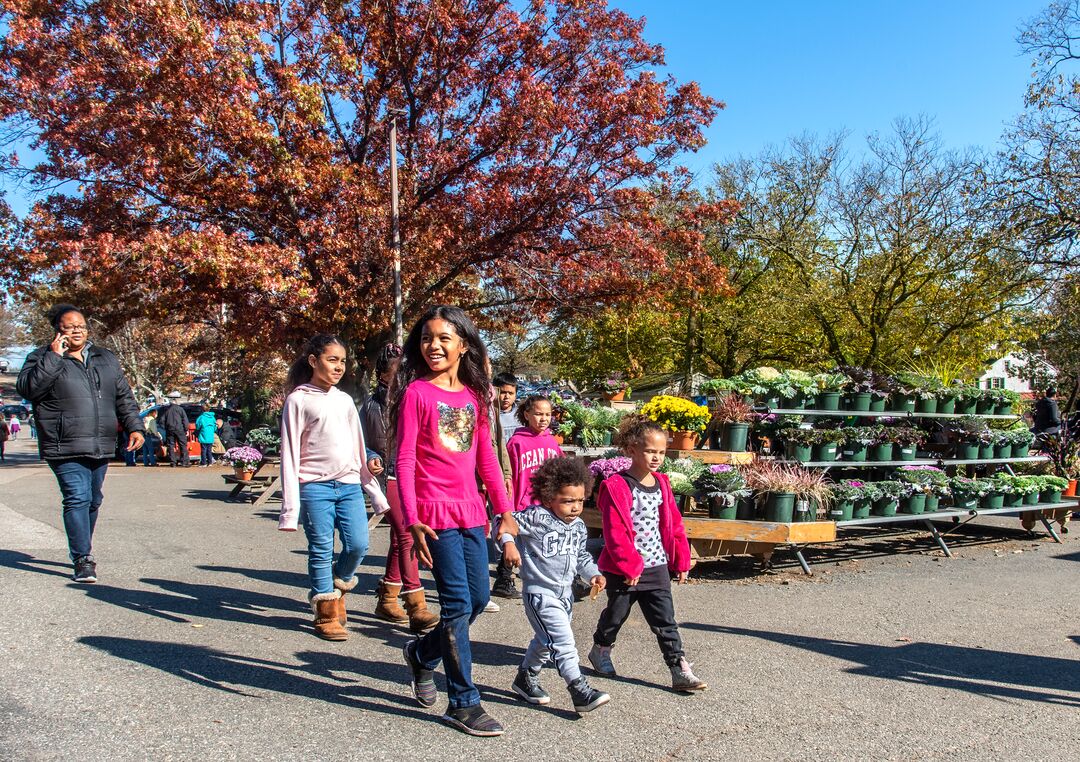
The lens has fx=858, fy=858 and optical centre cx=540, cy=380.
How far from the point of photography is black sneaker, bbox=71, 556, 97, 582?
6.54 metres

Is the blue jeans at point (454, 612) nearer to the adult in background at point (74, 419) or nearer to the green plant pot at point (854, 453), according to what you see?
the adult in background at point (74, 419)

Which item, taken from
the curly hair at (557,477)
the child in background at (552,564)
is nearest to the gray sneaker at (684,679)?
the child in background at (552,564)

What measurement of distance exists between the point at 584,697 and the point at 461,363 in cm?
169

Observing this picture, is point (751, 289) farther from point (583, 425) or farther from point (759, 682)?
point (759, 682)

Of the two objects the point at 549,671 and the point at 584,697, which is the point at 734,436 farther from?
the point at 584,697

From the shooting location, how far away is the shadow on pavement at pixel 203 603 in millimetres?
5715

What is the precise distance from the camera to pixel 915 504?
29.6ft

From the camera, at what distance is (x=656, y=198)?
18594 mm

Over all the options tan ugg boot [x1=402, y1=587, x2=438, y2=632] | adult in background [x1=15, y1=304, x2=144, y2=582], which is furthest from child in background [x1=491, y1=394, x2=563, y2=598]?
adult in background [x1=15, y1=304, x2=144, y2=582]

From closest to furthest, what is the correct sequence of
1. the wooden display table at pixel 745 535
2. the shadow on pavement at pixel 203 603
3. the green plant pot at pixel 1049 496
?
the shadow on pavement at pixel 203 603 < the wooden display table at pixel 745 535 < the green plant pot at pixel 1049 496

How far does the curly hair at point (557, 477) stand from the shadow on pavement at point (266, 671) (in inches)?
46.3

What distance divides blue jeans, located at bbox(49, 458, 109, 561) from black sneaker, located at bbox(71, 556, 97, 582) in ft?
0.12

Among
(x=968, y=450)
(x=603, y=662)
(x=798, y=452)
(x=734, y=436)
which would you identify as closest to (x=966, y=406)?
(x=968, y=450)

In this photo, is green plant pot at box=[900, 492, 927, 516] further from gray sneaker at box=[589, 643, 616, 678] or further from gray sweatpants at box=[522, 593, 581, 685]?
gray sweatpants at box=[522, 593, 581, 685]
